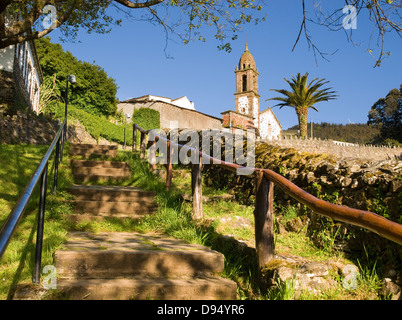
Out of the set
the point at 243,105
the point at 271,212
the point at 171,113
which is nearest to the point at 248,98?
the point at 243,105

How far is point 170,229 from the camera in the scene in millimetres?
4500

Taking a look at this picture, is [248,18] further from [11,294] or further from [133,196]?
[11,294]

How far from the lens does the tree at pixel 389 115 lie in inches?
1895

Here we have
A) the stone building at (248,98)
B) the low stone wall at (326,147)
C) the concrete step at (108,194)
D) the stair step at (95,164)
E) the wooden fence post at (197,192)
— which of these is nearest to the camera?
the wooden fence post at (197,192)

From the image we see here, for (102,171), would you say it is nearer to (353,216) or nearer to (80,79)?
(353,216)

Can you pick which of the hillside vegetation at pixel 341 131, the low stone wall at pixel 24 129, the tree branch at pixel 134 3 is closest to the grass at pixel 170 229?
the tree branch at pixel 134 3

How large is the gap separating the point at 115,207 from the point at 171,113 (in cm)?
3223

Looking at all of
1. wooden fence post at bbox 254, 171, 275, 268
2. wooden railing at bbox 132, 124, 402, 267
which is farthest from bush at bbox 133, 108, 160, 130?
wooden fence post at bbox 254, 171, 275, 268

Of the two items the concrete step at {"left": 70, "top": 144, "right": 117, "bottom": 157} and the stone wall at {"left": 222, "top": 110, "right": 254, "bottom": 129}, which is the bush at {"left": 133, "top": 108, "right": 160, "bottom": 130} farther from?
the concrete step at {"left": 70, "top": 144, "right": 117, "bottom": 157}

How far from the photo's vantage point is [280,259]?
3.27m

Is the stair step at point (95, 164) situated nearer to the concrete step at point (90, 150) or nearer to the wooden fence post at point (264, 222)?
the concrete step at point (90, 150)

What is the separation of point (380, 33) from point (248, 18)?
15.1 ft

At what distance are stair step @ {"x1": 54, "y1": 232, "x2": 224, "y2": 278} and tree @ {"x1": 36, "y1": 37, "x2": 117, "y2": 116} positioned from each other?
29.2m

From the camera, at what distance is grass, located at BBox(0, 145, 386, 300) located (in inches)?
114
